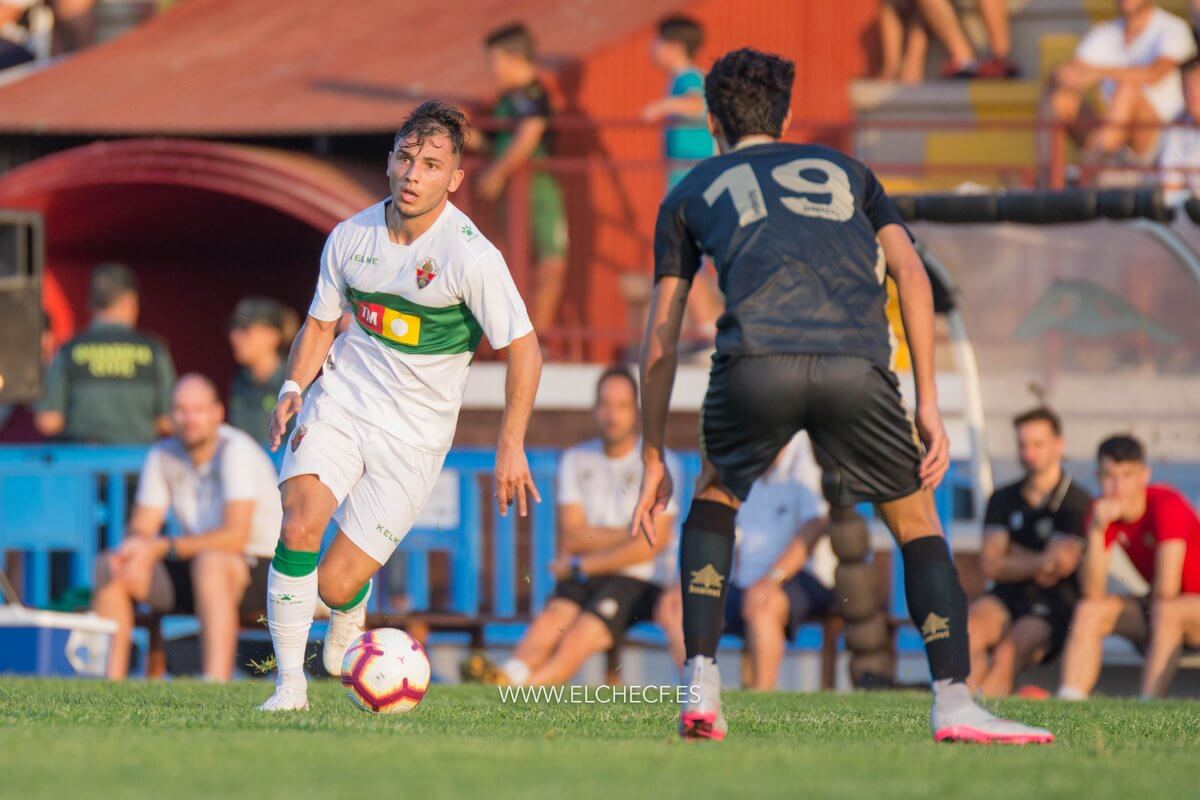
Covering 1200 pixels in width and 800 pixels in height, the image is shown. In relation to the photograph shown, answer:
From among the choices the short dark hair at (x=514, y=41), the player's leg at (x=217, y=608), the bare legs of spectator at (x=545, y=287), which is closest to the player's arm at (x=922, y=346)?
the player's leg at (x=217, y=608)

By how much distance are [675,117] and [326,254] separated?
6562 mm

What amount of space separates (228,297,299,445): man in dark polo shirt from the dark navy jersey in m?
7.15

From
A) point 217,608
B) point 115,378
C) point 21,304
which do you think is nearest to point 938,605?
point 217,608

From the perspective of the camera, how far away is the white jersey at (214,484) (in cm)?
1158

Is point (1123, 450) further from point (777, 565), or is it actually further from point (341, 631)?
point (341, 631)

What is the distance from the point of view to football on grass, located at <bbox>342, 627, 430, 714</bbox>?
728 cm

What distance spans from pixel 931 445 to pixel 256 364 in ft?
25.1

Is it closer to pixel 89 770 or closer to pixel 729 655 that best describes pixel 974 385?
pixel 729 655

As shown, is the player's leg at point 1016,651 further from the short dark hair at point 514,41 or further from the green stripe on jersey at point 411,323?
the short dark hair at point 514,41

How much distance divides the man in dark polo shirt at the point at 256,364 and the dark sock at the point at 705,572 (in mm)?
7103

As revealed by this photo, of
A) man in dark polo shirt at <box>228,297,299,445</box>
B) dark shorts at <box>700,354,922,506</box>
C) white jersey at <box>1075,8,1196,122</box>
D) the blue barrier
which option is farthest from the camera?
white jersey at <box>1075,8,1196,122</box>

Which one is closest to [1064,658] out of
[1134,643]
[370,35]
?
[1134,643]

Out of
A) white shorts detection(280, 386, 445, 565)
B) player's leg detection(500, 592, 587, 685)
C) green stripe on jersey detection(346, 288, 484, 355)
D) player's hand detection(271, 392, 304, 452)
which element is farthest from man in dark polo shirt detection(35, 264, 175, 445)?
player's hand detection(271, 392, 304, 452)

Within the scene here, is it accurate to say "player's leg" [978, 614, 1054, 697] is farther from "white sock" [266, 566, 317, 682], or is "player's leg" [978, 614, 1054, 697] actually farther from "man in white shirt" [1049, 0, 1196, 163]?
"white sock" [266, 566, 317, 682]
